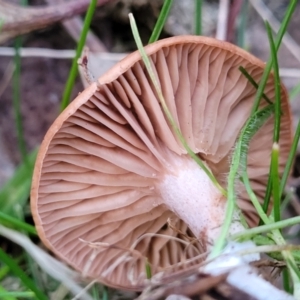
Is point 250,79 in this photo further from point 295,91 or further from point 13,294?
point 13,294

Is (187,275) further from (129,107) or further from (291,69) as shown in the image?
(291,69)

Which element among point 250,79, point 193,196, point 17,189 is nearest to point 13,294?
point 17,189

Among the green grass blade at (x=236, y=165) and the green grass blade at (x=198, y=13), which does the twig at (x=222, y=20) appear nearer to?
the green grass blade at (x=198, y=13)

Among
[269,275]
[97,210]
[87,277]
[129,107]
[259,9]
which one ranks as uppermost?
[259,9]

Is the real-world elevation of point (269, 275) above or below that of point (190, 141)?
below

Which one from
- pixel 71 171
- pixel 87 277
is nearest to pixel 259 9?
pixel 71 171

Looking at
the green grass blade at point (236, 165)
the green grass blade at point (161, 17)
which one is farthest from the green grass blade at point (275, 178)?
the green grass blade at point (161, 17)

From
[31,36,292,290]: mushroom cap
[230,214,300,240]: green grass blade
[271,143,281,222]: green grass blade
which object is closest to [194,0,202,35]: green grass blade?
[31,36,292,290]: mushroom cap
